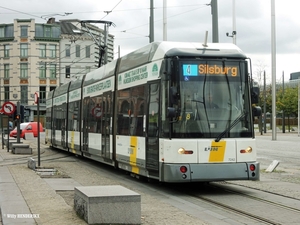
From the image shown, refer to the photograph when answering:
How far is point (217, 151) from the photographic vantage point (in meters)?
12.7

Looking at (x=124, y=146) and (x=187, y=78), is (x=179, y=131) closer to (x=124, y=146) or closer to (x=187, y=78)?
(x=187, y=78)

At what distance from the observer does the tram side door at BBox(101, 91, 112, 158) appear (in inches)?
698

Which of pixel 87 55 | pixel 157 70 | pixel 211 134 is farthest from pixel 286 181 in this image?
pixel 87 55

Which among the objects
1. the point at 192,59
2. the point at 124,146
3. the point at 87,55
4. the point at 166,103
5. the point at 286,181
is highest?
the point at 87,55

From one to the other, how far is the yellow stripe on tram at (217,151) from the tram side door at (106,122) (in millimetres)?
5546

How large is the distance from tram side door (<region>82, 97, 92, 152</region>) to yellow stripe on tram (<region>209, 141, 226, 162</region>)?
9016mm

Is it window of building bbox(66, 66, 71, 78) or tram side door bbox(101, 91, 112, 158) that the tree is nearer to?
window of building bbox(66, 66, 71, 78)

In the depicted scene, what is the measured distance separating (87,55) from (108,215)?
78.4 m

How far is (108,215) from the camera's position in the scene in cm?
834

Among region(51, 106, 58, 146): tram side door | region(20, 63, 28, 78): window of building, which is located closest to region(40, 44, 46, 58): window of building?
region(20, 63, 28, 78): window of building

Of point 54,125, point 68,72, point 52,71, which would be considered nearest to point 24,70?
point 52,71

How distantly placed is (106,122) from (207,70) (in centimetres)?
592

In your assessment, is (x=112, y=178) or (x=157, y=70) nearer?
(x=157, y=70)

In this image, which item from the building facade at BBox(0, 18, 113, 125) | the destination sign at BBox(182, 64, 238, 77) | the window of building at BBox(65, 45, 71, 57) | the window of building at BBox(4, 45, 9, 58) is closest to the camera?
the destination sign at BBox(182, 64, 238, 77)
